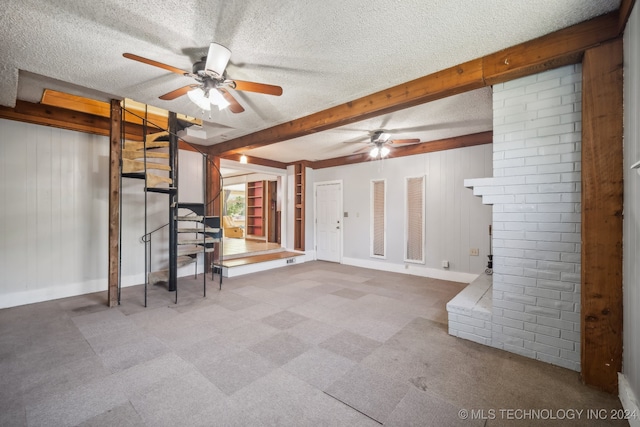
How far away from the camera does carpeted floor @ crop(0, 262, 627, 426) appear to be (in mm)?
1670

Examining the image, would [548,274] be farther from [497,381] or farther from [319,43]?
[319,43]

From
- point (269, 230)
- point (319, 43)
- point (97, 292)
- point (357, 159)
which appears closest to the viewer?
point (319, 43)

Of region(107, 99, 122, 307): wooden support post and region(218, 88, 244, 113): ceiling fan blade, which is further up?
region(218, 88, 244, 113): ceiling fan blade

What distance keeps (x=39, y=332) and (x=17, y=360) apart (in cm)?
65

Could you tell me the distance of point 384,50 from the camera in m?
2.28

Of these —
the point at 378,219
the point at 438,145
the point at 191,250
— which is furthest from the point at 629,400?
the point at 191,250

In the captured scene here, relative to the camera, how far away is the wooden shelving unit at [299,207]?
733cm

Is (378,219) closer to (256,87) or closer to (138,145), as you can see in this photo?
(256,87)

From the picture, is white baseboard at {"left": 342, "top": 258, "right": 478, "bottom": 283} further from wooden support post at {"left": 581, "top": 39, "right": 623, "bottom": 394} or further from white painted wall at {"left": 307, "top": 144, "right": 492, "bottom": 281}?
wooden support post at {"left": 581, "top": 39, "right": 623, "bottom": 394}

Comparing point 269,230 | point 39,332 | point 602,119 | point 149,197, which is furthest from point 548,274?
point 269,230

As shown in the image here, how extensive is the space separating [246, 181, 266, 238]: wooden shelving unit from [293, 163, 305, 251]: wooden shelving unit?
3.03 m

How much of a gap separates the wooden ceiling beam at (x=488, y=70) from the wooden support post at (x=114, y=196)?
263 centimetres

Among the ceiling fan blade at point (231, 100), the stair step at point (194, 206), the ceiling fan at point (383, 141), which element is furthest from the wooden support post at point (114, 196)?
the ceiling fan at point (383, 141)

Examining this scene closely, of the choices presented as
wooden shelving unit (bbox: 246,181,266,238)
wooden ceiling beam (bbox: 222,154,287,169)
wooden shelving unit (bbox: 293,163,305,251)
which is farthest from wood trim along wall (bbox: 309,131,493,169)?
wooden shelving unit (bbox: 246,181,266,238)
